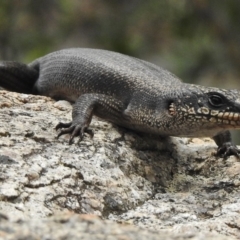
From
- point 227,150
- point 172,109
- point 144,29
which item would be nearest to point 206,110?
point 172,109

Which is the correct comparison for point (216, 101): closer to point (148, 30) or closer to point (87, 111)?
point (87, 111)

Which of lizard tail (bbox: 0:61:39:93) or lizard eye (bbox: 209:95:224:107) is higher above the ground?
lizard eye (bbox: 209:95:224:107)

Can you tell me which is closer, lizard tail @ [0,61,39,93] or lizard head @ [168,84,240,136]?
lizard head @ [168,84,240,136]

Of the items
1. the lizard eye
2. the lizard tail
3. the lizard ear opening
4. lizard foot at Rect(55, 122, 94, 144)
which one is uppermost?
the lizard eye

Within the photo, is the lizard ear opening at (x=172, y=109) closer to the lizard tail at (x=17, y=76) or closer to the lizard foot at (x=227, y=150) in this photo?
the lizard foot at (x=227, y=150)

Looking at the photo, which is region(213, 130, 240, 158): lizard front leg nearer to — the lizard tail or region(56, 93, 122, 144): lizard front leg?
region(56, 93, 122, 144): lizard front leg

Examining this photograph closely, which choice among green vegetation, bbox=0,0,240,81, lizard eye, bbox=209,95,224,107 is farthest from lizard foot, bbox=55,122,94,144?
green vegetation, bbox=0,0,240,81

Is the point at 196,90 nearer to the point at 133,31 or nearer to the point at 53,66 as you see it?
the point at 53,66
